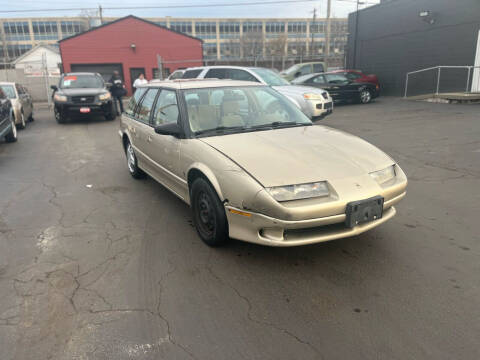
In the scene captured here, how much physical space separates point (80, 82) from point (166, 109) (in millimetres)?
10761

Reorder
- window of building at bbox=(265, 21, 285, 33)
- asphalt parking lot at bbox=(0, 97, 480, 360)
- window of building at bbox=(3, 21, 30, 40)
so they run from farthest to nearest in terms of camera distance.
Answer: window of building at bbox=(265, 21, 285, 33)
window of building at bbox=(3, 21, 30, 40)
asphalt parking lot at bbox=(0, 97, 480, 360)

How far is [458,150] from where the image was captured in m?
7.33

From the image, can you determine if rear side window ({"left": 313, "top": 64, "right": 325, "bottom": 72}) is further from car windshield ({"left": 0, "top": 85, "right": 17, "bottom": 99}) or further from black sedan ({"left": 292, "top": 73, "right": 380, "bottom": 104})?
car windshield ({"left": 0, "top": 85, "right": 17, "bottom": 99})

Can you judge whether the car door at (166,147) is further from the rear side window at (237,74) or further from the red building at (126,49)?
the red building at (126,49)

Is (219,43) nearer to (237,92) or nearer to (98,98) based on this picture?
(98,98)

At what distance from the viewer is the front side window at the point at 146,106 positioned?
5.22m

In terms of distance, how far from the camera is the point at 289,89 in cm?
1146

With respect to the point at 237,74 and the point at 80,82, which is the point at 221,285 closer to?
the point at 237,74

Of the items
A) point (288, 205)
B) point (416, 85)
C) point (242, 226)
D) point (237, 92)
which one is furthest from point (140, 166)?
point (416, 85)

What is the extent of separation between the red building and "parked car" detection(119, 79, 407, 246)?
24.6 metres

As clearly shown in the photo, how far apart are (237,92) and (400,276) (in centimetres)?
277

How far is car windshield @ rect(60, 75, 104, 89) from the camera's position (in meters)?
13.7

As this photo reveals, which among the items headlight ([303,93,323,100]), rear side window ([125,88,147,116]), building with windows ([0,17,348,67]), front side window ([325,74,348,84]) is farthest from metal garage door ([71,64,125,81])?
building with windows ([0,17,348,67])

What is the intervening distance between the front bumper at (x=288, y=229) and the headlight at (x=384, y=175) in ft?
1.33
